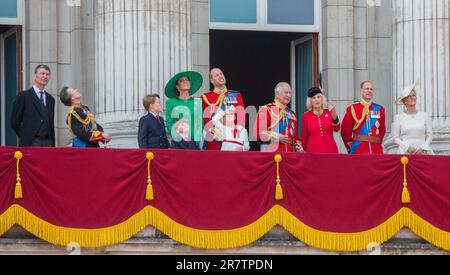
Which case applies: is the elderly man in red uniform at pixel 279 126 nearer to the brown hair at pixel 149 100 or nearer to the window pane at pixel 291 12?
the brown hair at pixel 149 100

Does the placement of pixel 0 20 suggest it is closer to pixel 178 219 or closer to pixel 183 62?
pixel 183 62

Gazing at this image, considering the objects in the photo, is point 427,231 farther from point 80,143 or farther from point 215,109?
point 80,143

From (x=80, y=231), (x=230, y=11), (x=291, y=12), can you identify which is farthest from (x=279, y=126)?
(x=291, y=12)

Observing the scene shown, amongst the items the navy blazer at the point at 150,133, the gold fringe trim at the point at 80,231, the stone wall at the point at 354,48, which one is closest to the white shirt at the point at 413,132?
the navy blazer at the point at 150,133

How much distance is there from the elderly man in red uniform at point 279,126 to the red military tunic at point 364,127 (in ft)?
3.60

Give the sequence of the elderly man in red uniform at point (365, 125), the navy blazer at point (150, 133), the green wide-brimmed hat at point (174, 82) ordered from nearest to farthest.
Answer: the navy blazer at point (150, 133)
the green wide-brimmed hat at point (174, 82)
the elderly man in red uniform at point (365, 125)

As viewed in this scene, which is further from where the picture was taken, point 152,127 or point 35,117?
point 152,127

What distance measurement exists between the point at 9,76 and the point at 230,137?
6106 millimetres

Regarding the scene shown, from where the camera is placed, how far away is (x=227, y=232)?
28.9 m

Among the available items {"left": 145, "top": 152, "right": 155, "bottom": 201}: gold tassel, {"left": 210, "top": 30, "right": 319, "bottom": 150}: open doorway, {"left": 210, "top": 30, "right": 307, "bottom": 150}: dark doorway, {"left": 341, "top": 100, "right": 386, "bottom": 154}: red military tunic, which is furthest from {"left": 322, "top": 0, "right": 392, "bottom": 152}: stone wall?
{"left": 145, "top": 152, "right": 155, "bottom": 201}: gold tassel

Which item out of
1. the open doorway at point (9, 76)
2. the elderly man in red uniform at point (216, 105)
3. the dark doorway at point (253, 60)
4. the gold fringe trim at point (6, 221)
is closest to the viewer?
the gold fringe trim at point (6, 221)

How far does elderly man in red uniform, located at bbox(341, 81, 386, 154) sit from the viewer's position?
103 feet

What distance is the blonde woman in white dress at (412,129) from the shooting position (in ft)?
102

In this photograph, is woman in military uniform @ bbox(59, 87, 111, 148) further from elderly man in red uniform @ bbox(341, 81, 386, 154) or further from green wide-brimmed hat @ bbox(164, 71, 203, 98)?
elderly man in red uniform @ bbox(341, 81, 386, 154)
